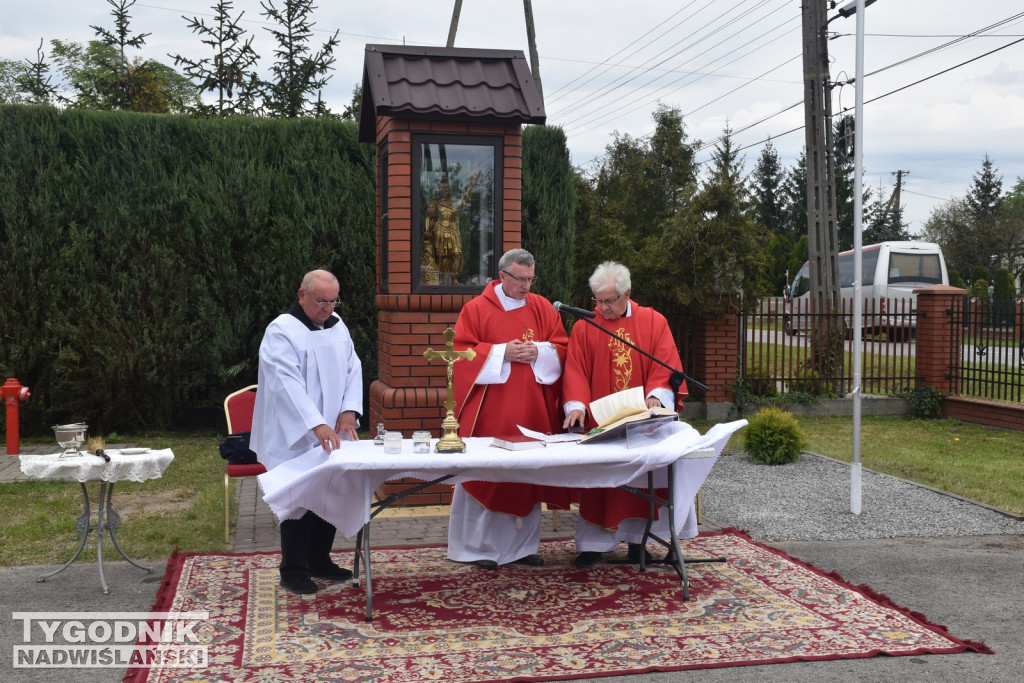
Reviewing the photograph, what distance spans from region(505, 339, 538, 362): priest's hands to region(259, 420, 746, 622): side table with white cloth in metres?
0.66

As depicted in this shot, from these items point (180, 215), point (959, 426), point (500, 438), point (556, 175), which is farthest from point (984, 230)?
point (500, 438)

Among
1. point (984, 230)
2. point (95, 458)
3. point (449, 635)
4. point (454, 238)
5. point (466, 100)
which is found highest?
point (984, 230)

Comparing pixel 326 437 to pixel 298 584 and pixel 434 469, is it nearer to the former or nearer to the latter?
pixel 434 469

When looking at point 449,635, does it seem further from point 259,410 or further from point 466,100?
point 466,100

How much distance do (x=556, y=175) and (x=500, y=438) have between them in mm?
6044

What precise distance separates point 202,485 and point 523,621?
14.5 ft

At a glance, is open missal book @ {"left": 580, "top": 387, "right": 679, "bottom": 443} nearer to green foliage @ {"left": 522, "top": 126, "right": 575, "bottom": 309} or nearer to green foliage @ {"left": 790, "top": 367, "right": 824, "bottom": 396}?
green foliage @ {"left": 522, "top": 126, "right": 575, "bottom": 309}

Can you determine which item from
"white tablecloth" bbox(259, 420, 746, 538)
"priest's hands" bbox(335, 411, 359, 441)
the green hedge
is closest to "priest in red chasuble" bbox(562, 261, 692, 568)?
"white tablecloth" bbox(259, 420, 746, 538)

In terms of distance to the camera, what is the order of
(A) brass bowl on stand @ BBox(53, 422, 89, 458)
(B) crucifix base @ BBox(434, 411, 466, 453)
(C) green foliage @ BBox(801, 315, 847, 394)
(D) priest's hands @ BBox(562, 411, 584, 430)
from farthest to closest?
(C) green foliage @ BBox(801, 315, 847, 394) → (D) priest's hands @ BBox(562, 411, 584, 430) → (A) brass bowl on stand @ BBox(53, 422, 89, 458) → (B) crucifix base @ BBox(434, 411, 466, 453)

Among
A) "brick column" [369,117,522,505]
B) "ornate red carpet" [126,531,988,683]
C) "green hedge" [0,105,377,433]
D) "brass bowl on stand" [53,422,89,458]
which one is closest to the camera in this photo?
"ornate red carpet" [126,531,988,683]

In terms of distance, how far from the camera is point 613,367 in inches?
228

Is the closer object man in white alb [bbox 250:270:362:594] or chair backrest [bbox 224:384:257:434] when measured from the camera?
man in white alb [bbox 250:270:362:594]

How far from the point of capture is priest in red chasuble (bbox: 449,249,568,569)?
5.65 metres

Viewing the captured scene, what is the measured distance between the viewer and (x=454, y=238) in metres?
7.37
